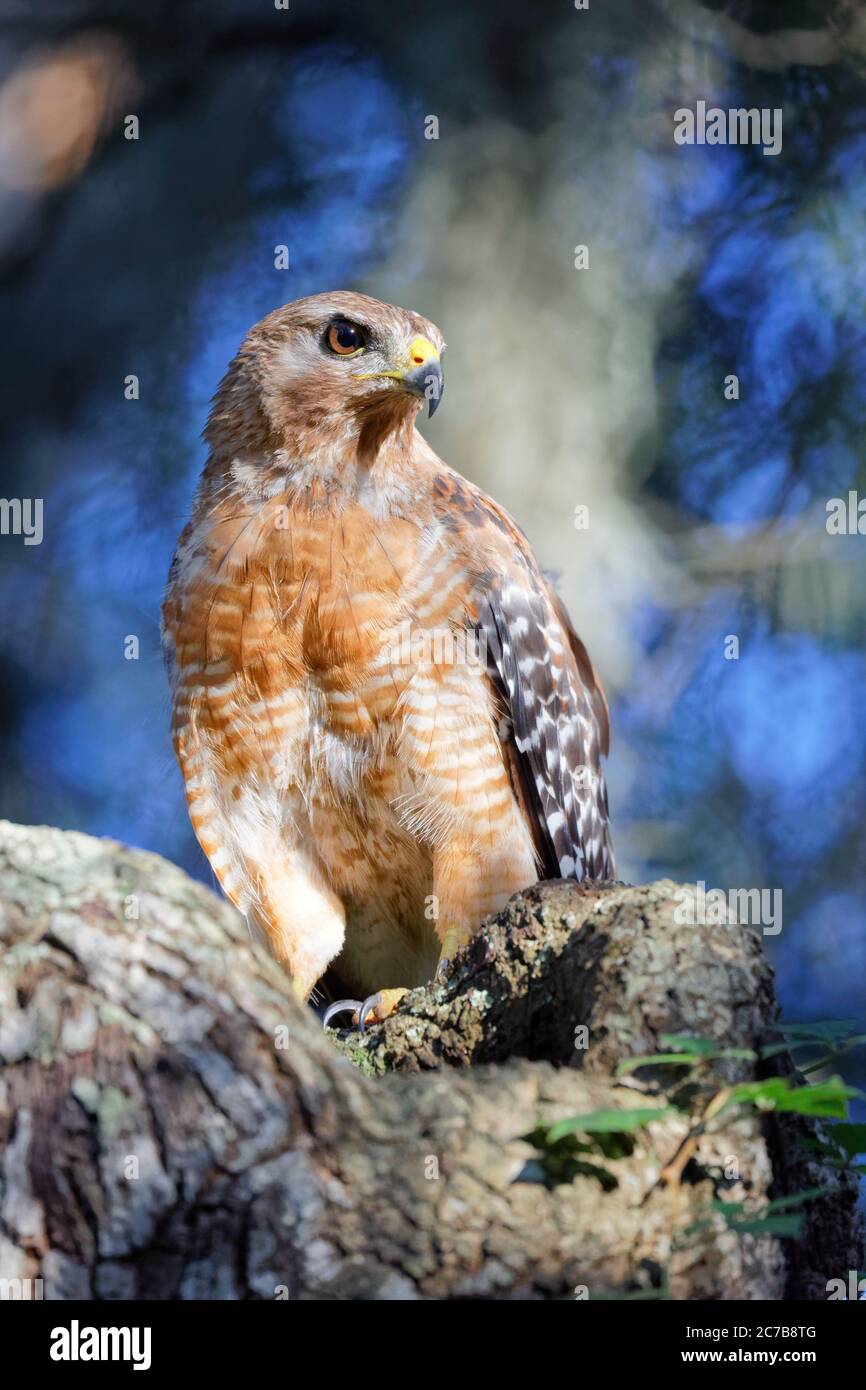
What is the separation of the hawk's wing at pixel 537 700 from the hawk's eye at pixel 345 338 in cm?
38

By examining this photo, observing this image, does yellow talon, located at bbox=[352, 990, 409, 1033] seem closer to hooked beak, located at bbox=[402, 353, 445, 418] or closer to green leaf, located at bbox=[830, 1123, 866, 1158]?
green leaf, located at bbox=[830, 1123, 866, 1158]

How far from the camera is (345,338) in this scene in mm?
2732

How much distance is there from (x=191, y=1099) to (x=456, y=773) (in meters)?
1.37

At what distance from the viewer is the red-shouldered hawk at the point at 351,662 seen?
2.65 metres

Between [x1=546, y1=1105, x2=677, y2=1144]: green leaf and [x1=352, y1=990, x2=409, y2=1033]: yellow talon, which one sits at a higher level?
[x1=352, y1=990, x2=409, y2=1033]: yellow talon

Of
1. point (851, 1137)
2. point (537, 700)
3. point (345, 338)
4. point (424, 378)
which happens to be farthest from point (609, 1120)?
point (345, 338)

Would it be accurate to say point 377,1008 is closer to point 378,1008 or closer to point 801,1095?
point 378,1008

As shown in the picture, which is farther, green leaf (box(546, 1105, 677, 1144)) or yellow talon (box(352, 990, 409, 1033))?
yellow talon (box(352, 990, 409, 1033))

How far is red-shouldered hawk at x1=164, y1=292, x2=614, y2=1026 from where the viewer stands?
265 cm

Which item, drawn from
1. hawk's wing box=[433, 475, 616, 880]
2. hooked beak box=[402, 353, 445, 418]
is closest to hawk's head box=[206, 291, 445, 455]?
hooked beak box=[402, 353, 445, 418]

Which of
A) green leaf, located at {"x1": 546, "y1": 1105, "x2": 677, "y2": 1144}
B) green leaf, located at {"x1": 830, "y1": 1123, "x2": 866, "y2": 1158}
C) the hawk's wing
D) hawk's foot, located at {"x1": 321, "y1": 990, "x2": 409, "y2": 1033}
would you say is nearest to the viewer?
green leaf, located at {"x1": 546, "y1": 1105, "x2": 677, "y2": 1144}

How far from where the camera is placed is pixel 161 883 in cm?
153

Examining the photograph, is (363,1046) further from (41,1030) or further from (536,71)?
(536,71)

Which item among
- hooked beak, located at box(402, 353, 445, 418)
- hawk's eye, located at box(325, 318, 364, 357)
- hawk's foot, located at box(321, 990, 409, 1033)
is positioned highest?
hawk's eye, located at box(325, 318, 364, 357)
